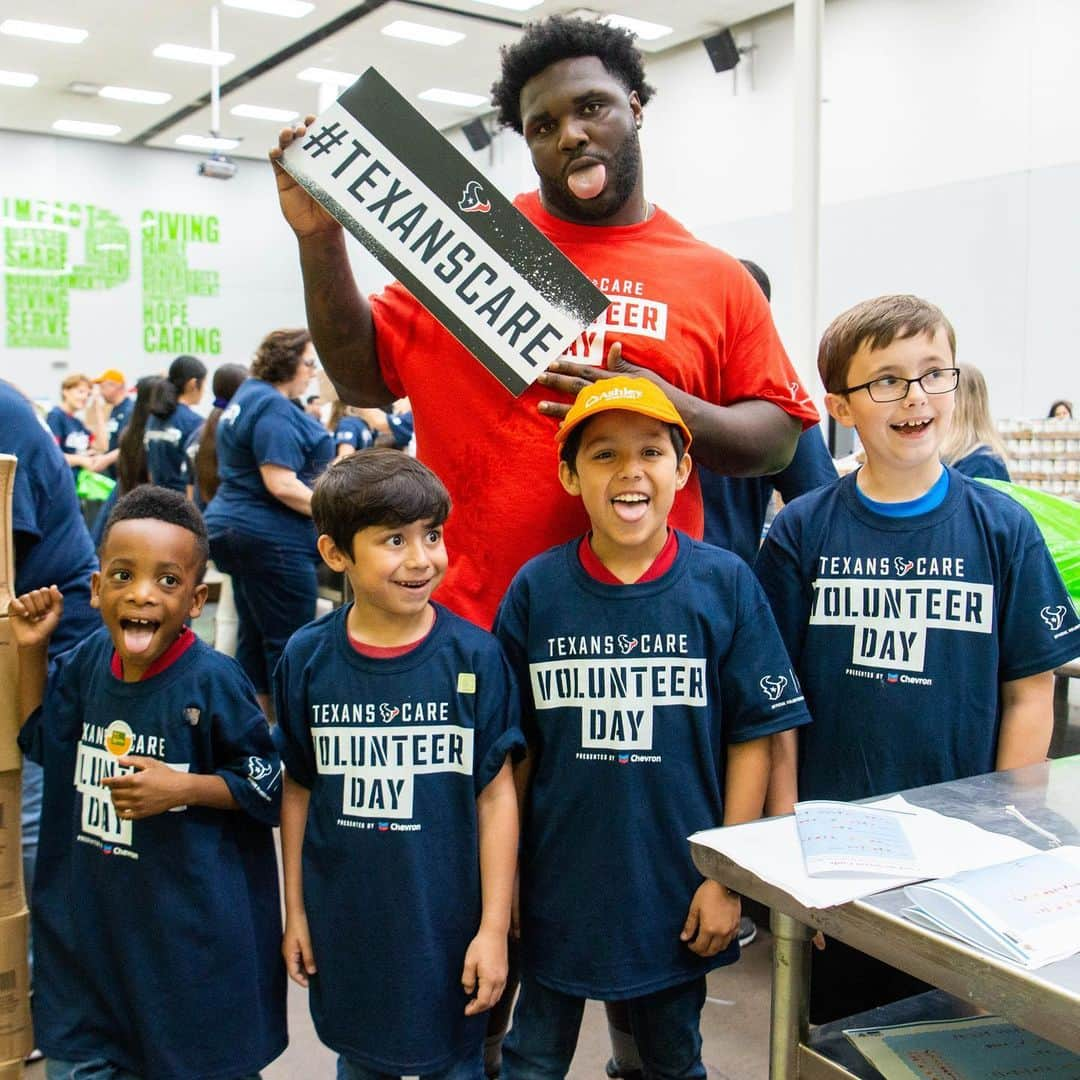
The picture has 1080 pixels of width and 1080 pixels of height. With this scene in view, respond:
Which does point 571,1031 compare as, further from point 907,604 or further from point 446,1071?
point 907,604

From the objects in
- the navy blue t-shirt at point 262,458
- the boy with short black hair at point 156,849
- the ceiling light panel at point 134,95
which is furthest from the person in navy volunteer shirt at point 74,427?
the boy with short black hair at point 156,849

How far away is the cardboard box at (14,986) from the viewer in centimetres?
178

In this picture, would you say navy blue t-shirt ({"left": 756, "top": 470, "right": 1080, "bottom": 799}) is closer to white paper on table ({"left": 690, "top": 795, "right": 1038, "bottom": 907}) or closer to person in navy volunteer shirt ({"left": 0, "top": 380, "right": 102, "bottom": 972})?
white paper on table ({"left": 690, "top": 795, "right": 1038, "bottom": 907})

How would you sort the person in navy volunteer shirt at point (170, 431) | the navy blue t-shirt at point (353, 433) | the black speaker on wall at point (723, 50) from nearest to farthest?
1. the person in navy volunteer shirt at point (170, 431)
2. the navy blue t-shirt at point (353, 433)
3. the black speaker on wall at point (723, 50)

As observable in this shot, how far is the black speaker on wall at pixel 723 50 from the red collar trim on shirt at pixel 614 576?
31.9ft

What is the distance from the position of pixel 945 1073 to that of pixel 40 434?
1.83 m

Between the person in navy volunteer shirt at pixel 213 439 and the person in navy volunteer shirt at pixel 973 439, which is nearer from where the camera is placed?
the person in navy volunteer shirt at pixel 973 439

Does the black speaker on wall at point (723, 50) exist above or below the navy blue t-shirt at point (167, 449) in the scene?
above

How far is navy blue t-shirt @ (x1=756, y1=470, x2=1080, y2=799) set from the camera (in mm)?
1623

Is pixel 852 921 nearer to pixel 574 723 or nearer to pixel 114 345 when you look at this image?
pixel 574 723

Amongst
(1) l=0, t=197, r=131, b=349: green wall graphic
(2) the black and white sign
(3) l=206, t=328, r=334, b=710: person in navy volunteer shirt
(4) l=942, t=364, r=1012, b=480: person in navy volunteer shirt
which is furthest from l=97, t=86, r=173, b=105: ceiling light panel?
(2) the black and white sign

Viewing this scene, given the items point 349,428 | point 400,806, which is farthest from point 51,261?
point 400,806

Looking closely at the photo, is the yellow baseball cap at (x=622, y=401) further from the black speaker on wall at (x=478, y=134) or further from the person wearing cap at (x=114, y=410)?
the black speaker on wall at (x=478, y=134)

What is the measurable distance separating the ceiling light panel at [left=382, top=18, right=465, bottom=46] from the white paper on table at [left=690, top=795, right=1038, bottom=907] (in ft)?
32.5
